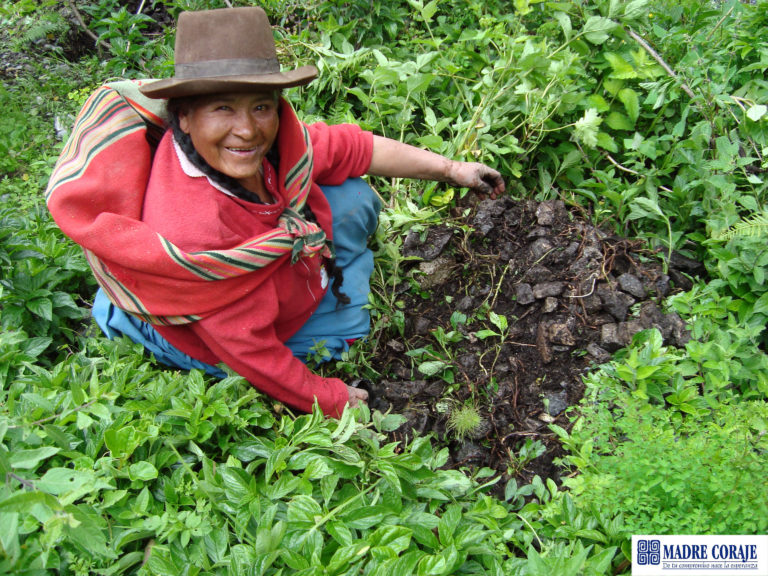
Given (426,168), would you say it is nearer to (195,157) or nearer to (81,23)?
(195,157)

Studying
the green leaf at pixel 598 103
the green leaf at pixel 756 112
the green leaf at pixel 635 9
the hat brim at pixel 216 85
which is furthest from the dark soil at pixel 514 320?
the hat brim at pixel 216 85

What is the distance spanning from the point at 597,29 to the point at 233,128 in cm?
197

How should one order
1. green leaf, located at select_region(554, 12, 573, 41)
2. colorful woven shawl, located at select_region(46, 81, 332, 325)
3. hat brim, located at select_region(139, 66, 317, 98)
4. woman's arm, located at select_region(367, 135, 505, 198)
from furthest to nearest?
1. green leaf, located at select_region(554, 12, 573, 41)
2. woman's arm, located at select_region(367, 135, 505, 198)
3. colorful woven shawl, located at select_region(46, 81, 332, 325)
4. hat brim, located at select_region(139, 66, 317, 98)

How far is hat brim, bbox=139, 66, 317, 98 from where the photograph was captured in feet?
5.78

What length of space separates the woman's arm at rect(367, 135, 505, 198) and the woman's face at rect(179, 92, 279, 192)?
783 mm

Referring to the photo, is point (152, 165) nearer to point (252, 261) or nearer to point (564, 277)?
point (252, 261)

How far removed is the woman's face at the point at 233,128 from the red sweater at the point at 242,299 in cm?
10

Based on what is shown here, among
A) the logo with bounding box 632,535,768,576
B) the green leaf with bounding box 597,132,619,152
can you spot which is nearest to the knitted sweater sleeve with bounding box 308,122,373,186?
the green leaf with bounding box 597,132,619,152

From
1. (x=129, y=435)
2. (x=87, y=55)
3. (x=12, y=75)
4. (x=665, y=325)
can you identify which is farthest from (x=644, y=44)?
(x=12, y=75)

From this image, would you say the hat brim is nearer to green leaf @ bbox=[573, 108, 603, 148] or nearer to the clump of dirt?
the clump of dirt

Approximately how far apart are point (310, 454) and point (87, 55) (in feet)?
12.7

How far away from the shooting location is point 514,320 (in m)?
2.67

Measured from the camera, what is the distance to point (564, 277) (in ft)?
8.70

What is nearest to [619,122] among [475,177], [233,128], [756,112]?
[756,112]
